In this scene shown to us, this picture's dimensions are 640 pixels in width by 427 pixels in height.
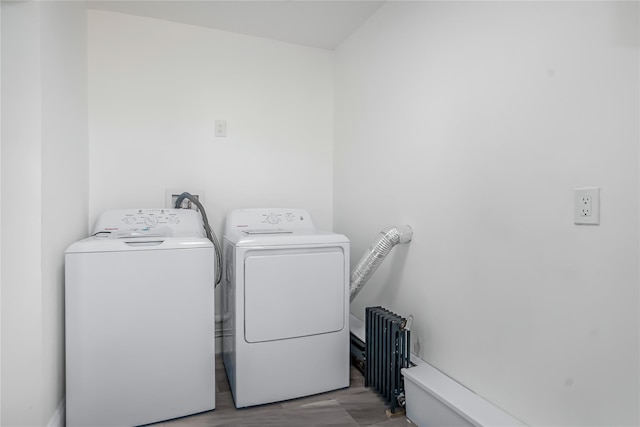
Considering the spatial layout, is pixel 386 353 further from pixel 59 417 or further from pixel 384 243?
pixel 59 417

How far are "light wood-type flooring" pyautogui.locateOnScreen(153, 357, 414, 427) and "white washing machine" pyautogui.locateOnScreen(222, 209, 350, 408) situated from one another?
0.05m

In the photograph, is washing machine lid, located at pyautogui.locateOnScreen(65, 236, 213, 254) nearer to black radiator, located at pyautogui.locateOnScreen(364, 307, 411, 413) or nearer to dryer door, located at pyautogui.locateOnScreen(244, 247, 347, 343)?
dryer door, located at pyautogui.locateOnScreen(244, 247, 347, 343)

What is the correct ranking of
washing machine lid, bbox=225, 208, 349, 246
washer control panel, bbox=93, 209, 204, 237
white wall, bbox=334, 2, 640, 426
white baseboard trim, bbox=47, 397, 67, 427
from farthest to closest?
washing machine lid, bbox=225, 208, 349, 246
washer control panel, bbox=93, 209, 204, 237
white baseboard trim, bbox=47, 397, 67, 427
white wall, bbox=334, 2, 640, 426

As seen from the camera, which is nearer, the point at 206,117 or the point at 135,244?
the point at 135,244

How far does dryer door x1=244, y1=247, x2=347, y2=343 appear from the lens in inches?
75.3

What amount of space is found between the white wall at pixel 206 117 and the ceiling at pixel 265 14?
0.28ft

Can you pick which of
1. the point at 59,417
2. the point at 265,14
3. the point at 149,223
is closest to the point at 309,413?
the point at 59,417

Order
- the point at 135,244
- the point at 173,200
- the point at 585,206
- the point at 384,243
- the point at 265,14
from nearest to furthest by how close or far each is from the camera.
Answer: the point at 585,206 → the point at 135,244 → the point at 384,243 → the point at 265,14 → the point at 173,200

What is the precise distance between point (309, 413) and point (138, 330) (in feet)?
3.03

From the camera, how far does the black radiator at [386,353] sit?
187cm

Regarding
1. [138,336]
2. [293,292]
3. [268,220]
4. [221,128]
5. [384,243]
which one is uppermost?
[221,128]

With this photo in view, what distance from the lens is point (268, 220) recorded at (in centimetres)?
253

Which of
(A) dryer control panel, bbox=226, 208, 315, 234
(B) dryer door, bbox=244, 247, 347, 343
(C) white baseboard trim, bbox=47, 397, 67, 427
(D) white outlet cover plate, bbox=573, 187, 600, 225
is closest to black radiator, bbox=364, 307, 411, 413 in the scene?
(B) dryer door, bbox=244, 247, 347, 343

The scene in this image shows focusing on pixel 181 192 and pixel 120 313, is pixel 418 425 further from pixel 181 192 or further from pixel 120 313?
pixel 181 192
